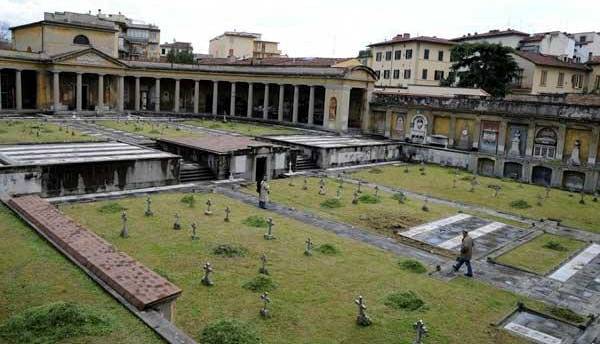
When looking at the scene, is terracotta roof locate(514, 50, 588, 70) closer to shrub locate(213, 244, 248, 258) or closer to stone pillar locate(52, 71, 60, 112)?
stone pillar locate(52, 71, 60, 112)

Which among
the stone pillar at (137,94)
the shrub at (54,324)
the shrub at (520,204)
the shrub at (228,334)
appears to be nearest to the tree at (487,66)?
the shrub at (520,204)

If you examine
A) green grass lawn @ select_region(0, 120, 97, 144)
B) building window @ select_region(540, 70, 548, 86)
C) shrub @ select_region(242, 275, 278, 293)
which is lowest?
shrub @ select_region(242, 275, 278, 293)

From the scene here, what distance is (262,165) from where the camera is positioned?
32.8 m

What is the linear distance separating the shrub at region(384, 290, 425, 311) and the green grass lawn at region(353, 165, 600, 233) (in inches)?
585

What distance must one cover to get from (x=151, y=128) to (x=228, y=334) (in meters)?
39.1

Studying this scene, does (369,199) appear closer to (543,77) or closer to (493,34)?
(543,77)

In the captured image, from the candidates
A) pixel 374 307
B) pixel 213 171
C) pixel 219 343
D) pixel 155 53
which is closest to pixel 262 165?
pixel 213 171

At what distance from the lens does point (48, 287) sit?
1241 cm

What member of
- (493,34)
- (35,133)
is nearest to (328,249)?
(35,133)

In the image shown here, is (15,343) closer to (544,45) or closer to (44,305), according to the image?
(44,305)

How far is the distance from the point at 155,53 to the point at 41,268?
310ft

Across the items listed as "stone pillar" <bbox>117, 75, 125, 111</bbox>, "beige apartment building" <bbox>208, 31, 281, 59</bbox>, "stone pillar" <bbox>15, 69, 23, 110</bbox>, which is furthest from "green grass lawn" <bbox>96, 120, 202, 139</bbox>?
"beige apartment building" <bbox>208, 31, 281, 59</bbox>

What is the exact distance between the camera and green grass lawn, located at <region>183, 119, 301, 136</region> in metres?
49.6

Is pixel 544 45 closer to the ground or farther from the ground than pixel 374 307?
farther from the ground
